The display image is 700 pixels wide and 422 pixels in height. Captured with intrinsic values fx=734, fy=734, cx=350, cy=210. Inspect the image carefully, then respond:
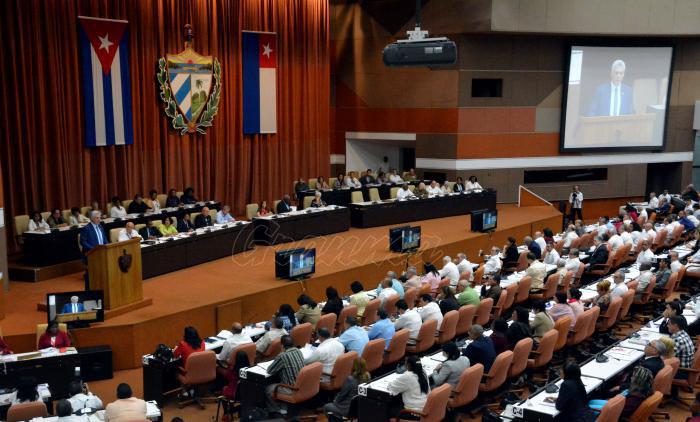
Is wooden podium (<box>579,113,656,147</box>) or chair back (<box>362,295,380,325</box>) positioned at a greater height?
wooden podium (<box>579,113,656,147</box>)

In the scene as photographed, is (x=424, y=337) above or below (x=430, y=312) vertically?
below

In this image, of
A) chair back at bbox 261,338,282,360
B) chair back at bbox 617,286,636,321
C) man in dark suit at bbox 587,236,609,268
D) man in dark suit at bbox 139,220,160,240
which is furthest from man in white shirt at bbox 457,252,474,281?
man in dark suit at bbox 139,220,160,240

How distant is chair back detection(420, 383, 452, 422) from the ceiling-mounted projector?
9857 millimetres

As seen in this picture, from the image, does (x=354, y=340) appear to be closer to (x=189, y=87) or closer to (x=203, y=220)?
(x=203, y=220)

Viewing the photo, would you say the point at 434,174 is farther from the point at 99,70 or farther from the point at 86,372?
the point at 86,372

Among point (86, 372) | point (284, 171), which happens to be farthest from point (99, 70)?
point (86, 372)

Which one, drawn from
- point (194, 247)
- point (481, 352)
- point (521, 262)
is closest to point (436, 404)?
point (481, 352)

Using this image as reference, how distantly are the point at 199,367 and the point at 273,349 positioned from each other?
0.95m

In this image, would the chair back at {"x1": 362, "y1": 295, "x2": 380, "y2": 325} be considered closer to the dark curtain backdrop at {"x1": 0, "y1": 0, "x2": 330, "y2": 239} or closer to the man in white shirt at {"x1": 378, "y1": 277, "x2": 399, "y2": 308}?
the man in white shirt at {"x1": 378, "y1": 277, "x2": 399, "y2": 308}

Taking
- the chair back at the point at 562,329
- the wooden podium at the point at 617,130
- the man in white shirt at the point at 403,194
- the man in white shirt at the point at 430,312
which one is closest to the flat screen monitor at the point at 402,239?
the man in white shirt at the point at 403,194

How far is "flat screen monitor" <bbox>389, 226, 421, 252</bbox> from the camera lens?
15.5 metres

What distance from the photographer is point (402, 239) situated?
50.9 feet

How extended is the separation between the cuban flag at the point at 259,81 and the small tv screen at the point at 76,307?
10.6 m

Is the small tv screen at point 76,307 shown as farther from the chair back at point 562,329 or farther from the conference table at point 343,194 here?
the conference table at point 343,194
